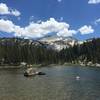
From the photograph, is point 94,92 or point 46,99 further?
point 94,92

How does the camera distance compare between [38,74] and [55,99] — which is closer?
[55,99]

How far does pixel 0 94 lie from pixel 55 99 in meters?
14.2

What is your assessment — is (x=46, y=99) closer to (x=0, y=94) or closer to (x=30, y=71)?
(x=0, y=94)

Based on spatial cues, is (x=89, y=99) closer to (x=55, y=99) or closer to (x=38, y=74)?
(x=55, y=99)

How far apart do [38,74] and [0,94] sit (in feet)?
218

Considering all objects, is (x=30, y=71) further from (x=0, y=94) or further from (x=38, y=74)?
(x=0, y=94)

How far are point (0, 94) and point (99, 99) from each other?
22817mm

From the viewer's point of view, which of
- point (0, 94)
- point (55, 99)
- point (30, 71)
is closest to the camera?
point (55, 99)

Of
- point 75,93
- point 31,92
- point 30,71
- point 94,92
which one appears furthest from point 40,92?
point 30,71

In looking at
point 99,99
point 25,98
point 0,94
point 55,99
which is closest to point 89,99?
point 99,99

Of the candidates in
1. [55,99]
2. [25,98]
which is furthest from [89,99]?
[25,98]

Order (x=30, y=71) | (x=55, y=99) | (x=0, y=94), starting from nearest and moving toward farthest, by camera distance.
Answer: (x=55, y=99), (x=0, y=94), (x=30, y=71)

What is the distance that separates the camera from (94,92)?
72375mm

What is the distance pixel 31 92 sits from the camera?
7262 centimetres
